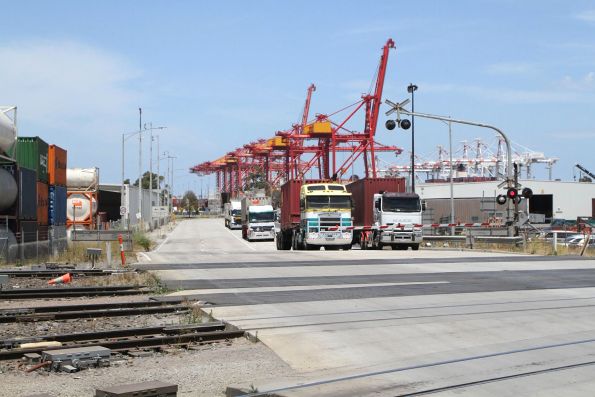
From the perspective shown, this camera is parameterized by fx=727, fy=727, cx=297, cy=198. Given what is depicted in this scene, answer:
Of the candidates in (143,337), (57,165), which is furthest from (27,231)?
(143,337)

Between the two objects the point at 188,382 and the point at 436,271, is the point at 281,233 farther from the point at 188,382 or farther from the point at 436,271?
the point at 188,382

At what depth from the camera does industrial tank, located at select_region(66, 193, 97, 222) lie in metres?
48.5

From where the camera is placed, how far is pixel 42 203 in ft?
117

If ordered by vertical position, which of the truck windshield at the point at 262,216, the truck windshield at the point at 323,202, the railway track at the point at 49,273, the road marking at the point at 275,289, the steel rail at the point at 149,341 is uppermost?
the truck windshield at the point at 323,202

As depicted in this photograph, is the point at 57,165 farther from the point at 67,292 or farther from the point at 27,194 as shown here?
the point at 67,292

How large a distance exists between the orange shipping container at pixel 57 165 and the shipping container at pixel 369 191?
16.5 m

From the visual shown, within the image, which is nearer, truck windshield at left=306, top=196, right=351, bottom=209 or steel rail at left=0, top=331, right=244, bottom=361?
steel rail at left=0, top=331, right=244, bottom=361

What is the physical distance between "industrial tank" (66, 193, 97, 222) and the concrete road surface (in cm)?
2616

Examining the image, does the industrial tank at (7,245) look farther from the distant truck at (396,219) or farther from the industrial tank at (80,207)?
the industrial tank at (80,207)

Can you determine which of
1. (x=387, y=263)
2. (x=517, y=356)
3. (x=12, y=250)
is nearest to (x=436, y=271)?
(x=387, y=263)

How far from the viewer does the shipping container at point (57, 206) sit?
37.6 meters

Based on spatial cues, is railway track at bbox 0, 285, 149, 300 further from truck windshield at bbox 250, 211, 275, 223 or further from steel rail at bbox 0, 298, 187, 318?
truck windshield at bbox 250, 211, 275, 223

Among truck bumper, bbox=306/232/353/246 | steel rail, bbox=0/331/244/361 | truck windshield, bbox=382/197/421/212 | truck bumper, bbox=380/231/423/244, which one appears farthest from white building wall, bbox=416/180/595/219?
steel rail, bbox=0/331/244/361

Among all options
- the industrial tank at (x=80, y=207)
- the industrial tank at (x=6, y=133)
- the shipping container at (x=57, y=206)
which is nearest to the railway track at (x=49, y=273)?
the industrial tank at (x=6, y=133)
